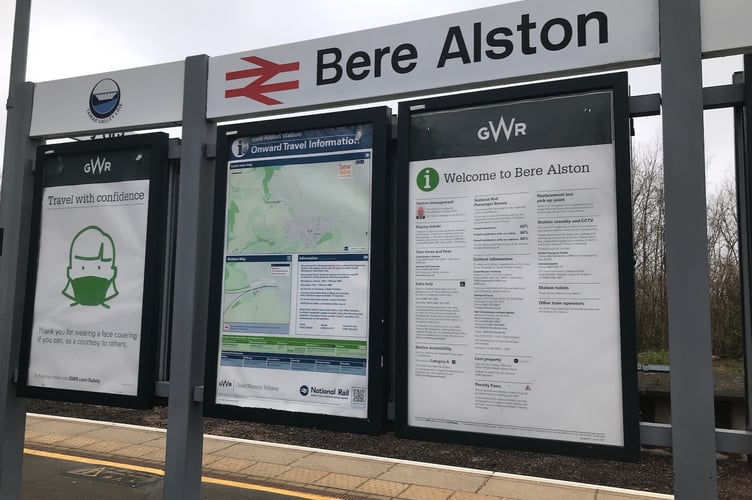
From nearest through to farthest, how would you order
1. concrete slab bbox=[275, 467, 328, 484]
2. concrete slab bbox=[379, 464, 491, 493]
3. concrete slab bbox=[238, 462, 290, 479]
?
1. concrete slab bbox=[379, 464, 491, 493]
2. concrete slab bbox=[275, 467, 328, 484]
3. concrete slab bbox=[238, 462, 290, 479]

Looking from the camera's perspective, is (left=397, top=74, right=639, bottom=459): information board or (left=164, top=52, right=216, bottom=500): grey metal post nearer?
(left=397, top=74, right=639, bottom=459): information board

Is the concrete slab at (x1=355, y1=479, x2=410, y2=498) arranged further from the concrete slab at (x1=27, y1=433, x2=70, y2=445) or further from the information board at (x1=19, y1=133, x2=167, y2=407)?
the concrete slab at (x1=27, y1=433, x2=70, y2=445)

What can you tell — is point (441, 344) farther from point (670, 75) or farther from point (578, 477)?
point (578, 477)

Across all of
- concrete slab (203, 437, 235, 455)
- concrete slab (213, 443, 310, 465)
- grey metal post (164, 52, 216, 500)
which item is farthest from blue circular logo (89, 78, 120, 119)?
concrete slab (203, 437, 235, 455)

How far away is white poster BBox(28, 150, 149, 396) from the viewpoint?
378cm

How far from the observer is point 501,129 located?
293 cm

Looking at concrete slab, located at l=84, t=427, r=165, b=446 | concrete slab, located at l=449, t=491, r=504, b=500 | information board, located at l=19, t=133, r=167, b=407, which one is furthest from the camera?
concrete slab, located at l=84, t=427, r=165, b=446

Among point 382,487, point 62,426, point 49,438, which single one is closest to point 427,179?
point 382,487

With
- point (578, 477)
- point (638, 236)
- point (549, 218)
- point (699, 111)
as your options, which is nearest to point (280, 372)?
point (549, 218)

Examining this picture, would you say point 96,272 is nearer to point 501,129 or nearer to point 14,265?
point 14,265

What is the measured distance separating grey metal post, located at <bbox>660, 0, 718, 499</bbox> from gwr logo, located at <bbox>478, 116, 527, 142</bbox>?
0.64 metres

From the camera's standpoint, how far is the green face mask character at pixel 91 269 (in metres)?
3.86

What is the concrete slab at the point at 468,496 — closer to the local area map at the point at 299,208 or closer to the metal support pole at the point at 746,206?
the metal support pole at the point at 746,206

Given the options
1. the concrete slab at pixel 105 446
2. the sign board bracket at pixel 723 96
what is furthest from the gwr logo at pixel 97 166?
the concrete slab at pixel 105 446
